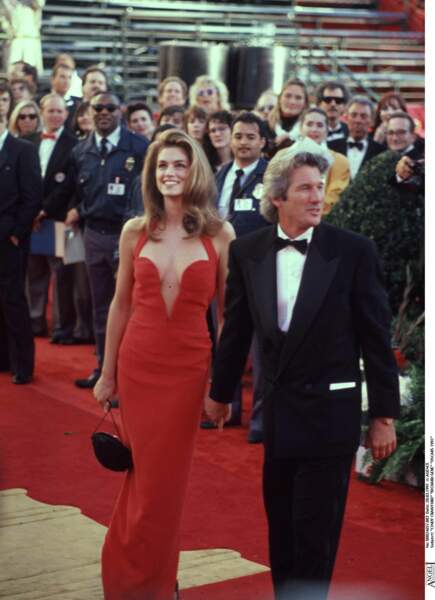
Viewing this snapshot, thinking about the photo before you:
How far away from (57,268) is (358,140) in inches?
110

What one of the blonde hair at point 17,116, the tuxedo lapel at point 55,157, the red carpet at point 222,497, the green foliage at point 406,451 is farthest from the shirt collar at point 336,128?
the green foliage at point 406,451

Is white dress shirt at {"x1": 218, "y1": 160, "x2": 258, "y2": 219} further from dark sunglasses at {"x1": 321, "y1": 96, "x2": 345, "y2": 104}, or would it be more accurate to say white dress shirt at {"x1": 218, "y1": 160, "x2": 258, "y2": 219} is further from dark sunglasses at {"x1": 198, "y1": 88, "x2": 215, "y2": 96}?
dark sunglasses at {"x1": 198, "y1": 88, "x2": 215, "y2": 96}

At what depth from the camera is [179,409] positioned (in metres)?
5.09

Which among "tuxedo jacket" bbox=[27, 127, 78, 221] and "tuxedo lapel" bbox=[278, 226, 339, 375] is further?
"tuxedo jacket" bbox=[27, 127, 78, 221]

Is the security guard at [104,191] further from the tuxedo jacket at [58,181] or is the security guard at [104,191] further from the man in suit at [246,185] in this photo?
the man in suit at [246,185]

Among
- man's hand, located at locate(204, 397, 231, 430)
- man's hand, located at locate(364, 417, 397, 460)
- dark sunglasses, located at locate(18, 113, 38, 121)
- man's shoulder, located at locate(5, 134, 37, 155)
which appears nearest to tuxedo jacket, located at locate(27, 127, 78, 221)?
dark sunglasses, located at locate(18, 113, 38, 121)

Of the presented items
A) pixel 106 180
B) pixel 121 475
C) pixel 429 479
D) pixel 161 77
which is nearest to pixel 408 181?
pixel 106 180

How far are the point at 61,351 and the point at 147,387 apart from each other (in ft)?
18.8

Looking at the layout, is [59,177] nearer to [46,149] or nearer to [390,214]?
[46,149]

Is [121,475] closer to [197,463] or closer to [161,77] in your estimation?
[197,463]

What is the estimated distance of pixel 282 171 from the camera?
4590mm

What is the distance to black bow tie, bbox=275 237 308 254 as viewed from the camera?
178 inches

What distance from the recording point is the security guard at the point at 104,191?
29.9 ft

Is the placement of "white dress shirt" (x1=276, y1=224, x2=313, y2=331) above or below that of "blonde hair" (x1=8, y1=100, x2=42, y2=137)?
below
